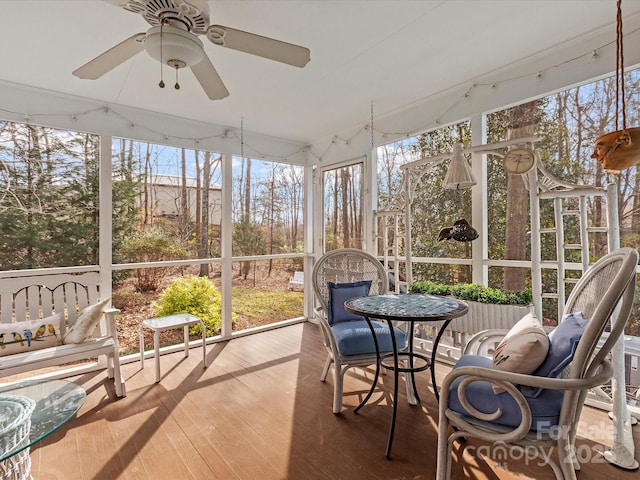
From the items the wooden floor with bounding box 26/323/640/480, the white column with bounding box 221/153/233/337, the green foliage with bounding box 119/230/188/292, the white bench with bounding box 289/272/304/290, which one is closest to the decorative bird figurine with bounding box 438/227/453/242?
the wooden floor with bounding box 26/323/640/480

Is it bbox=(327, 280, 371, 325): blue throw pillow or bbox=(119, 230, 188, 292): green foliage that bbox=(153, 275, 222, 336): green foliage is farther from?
bbox=(327, 280, 371, 325): blue throw pillow

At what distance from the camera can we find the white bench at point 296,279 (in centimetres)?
524

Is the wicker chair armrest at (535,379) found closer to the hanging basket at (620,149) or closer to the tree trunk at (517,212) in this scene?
the hanging basket at (620,149)

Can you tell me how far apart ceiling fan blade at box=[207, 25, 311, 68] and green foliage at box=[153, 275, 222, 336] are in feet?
10.5

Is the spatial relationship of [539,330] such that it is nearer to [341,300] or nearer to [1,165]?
[341,300]

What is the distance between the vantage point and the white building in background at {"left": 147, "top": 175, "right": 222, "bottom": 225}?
13.6 ft

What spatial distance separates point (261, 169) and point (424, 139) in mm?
2287

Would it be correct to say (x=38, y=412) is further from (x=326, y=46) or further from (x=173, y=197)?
(x=173, y=197)

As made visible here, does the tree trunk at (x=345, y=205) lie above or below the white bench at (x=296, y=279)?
above

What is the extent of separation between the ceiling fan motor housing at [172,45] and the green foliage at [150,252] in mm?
2720

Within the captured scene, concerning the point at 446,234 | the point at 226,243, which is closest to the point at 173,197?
the point at 226,243

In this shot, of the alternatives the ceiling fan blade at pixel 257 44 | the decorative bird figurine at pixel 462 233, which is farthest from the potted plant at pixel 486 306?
the ceiling fan blade at pixel 257 44

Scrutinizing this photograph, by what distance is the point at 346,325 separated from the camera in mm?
2730

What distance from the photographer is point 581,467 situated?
190cm
